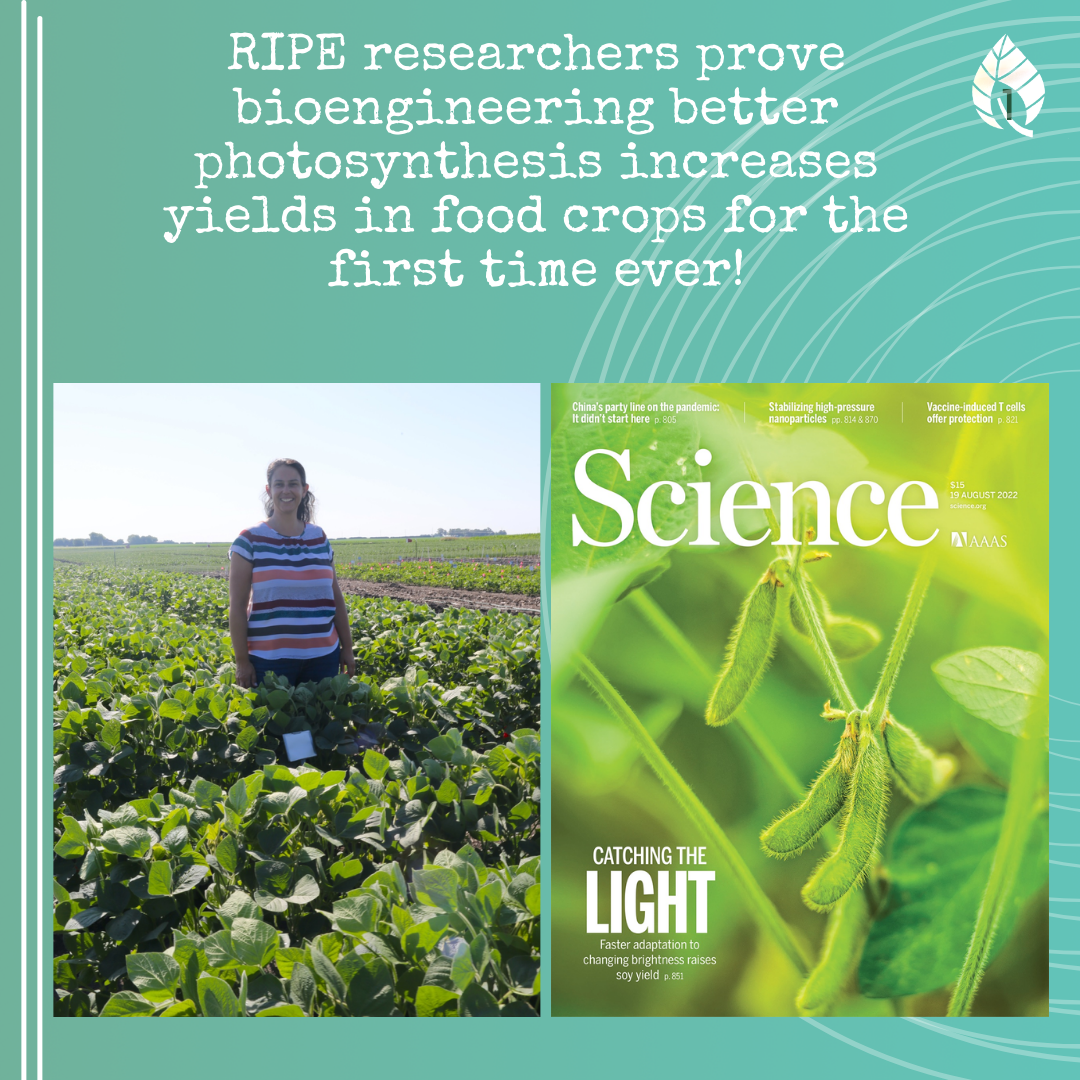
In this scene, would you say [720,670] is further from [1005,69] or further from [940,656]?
[1005,69]

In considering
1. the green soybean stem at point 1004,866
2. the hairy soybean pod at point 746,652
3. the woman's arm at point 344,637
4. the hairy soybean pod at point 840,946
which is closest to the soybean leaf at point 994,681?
the green soybean stem at point 1004,866

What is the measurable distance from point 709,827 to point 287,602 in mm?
2244

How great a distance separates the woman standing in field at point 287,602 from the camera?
347 centimetres

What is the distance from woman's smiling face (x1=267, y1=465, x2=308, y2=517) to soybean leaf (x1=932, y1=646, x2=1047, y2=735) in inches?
95.8

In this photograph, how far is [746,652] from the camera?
8.07ft

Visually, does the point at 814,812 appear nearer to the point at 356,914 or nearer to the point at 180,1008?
the point at 356,914

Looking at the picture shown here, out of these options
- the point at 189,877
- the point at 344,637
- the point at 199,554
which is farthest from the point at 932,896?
the point at 199,554

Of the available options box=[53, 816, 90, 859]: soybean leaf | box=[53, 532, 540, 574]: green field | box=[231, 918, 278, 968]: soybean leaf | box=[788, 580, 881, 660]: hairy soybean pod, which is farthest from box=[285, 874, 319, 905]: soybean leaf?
box=[788, 580, 881, 660]: hairy soybean pod

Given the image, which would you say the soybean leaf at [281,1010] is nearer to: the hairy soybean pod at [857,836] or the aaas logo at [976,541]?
the hairy soybean pod at [857,836]

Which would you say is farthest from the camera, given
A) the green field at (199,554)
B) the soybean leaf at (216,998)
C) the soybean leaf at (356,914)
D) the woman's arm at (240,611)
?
the woman's arm at (240,611)

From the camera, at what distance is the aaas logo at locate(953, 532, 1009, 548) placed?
8.29 feet

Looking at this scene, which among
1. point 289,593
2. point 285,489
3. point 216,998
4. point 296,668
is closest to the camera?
point 216,998

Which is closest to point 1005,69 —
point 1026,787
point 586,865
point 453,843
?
point 1026,787

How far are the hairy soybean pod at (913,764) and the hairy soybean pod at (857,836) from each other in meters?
0.05
